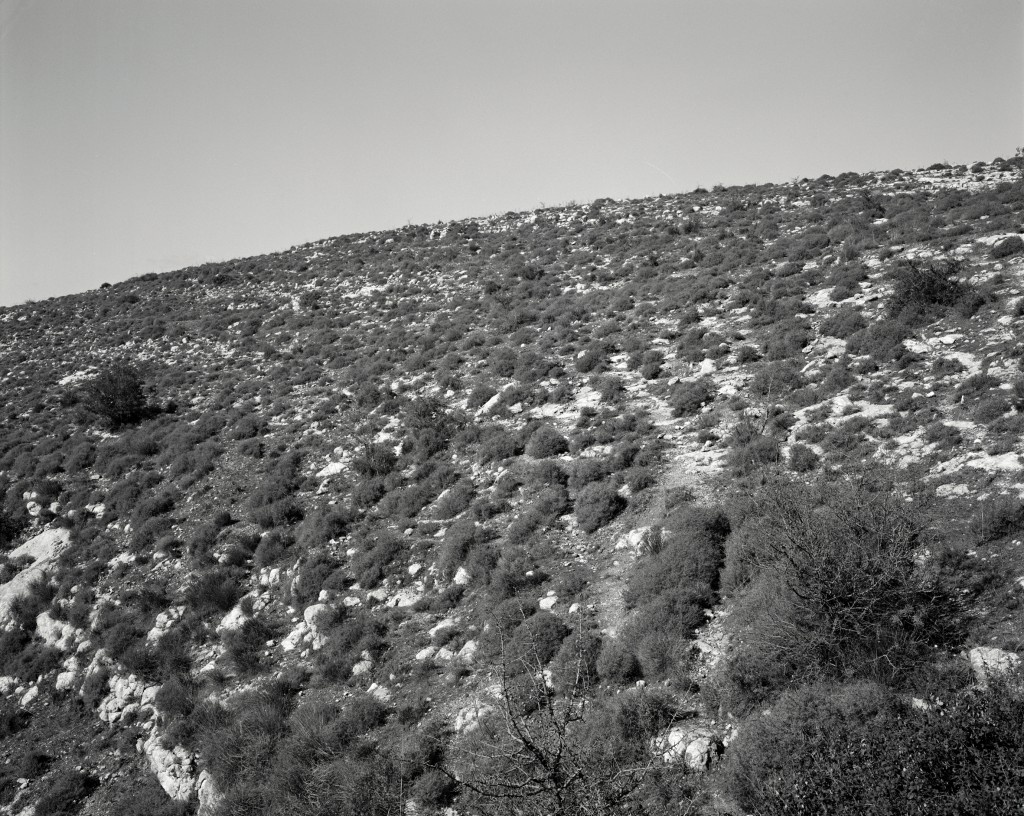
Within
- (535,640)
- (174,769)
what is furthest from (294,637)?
(535,640)

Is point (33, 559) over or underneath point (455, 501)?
underneath

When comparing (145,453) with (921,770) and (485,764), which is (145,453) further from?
(921,770)

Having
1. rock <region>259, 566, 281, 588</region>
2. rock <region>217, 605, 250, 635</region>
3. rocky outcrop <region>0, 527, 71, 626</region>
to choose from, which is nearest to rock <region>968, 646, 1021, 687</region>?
rock <region>217, 605, 250, 635</region>

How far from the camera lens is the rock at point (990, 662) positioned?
5328mm

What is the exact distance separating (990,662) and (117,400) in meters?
25.4

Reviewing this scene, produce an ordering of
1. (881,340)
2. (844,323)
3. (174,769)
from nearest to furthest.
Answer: (174,769), (881,340), (844,323)

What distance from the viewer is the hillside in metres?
5.65

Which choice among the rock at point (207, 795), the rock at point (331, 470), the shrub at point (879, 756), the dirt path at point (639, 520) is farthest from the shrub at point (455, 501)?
the shrub at point (879, 756)

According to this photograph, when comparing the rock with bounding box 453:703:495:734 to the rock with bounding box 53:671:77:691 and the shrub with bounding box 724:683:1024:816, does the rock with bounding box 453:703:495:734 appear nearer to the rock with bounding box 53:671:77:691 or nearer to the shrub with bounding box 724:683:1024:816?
the shrub with bounding box 724:683:1024:816

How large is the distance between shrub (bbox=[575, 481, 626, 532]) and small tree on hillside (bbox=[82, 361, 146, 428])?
18629 mm

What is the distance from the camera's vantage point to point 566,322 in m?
19.9

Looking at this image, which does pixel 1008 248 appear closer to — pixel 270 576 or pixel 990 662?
pixel 990 662

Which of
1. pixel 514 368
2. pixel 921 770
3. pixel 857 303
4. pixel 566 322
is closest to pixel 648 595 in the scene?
pixel 921 770

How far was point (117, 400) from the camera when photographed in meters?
20.5
